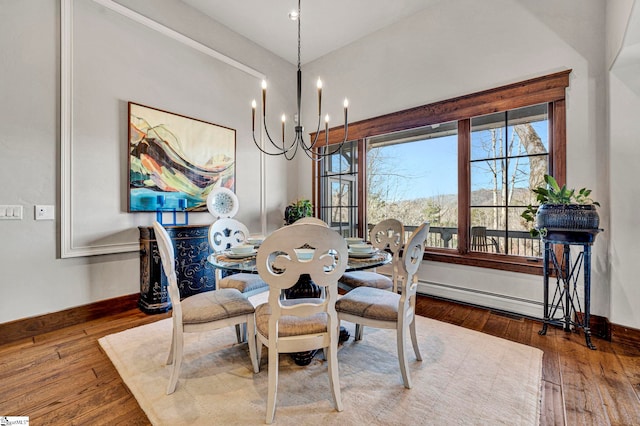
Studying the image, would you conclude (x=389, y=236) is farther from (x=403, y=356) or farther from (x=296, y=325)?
(x=296, y=325)

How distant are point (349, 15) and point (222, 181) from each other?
9.11ft

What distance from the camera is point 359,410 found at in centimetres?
151

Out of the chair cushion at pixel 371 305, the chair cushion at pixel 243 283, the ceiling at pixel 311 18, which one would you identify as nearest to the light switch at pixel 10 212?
the chair cushion at pixel 243 283

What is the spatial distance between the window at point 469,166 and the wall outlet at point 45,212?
3.52 meters

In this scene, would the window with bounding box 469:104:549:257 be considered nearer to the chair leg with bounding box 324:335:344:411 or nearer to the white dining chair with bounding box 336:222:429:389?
the white dining chair with bounding box 336:222:429:389

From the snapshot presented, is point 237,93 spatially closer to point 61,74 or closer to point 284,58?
point 284,58

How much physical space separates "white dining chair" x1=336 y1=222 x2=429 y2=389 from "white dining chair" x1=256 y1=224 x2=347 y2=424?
0.30m

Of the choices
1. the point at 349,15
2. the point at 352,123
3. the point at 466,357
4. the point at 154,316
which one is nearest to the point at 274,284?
the point at 466,357

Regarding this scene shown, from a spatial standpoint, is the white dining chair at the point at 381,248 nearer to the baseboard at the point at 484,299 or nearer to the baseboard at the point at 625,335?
the baseboard at the point at 484,299

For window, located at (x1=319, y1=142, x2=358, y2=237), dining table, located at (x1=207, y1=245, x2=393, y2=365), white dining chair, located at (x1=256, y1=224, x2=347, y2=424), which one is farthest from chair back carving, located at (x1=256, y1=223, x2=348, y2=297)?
window, located at (x1=319, y1=142, x2=358, y2=237)

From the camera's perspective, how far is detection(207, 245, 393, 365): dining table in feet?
5.74

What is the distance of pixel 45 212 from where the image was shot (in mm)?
2512

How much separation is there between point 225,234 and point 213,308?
4.03 ft

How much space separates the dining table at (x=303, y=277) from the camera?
175 centimetres
